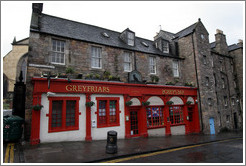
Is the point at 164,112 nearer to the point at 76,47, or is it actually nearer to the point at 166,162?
the point at 166,162

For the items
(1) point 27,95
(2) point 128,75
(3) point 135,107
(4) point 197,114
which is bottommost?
(4) point 197,114

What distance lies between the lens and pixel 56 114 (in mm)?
9539

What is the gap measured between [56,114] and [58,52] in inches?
175

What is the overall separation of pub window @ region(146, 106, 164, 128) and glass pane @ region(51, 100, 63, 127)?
23.0 feet

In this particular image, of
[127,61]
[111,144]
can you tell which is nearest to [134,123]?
[111,144]

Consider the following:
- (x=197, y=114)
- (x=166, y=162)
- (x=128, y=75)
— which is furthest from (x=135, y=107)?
(x=197, y=114)

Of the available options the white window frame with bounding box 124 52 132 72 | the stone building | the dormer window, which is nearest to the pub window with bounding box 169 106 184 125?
the white window frame with bounding box 124 52 132 72

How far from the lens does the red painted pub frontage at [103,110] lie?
29.7 feet

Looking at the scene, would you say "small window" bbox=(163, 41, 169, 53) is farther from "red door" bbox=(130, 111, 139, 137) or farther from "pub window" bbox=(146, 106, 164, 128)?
"red door" bbox=(130, 111, 139, 137)

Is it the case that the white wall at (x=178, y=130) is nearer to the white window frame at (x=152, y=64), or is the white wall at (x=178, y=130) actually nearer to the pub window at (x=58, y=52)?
the white window frame at (x=152, y=64)

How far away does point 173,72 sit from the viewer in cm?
1650

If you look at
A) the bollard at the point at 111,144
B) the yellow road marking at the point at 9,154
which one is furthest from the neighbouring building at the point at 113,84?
the bollard at the point at 111,144

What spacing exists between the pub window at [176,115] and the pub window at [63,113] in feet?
29.2

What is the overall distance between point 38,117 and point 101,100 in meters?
4.11
